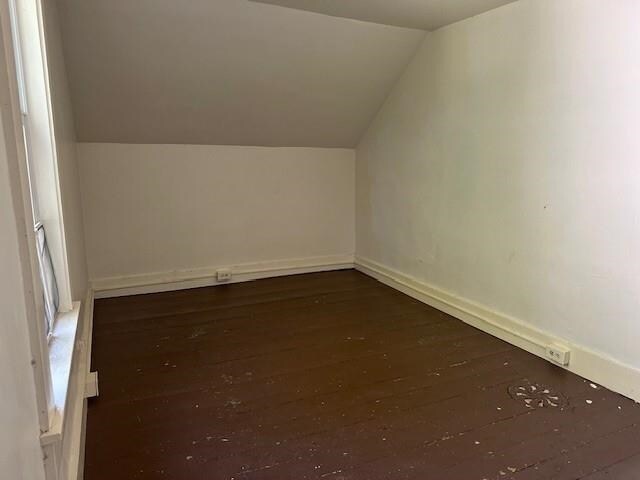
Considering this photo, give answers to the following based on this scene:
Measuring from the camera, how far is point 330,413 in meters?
1.80

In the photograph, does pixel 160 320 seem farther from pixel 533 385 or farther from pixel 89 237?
pixel 533 385

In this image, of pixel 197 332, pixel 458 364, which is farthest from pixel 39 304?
pixel 458 364

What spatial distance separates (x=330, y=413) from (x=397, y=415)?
10.6 inches

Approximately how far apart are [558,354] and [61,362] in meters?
2.11

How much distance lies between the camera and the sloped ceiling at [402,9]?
2391mm

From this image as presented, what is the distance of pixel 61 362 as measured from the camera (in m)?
1.39

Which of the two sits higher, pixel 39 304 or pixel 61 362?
pixel 39 304

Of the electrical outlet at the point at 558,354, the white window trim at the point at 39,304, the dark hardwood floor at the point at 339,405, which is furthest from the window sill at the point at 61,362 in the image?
the electrical outlet at the point at 558,354

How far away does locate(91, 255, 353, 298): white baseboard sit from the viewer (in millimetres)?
3375

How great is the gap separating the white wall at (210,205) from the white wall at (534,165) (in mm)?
949

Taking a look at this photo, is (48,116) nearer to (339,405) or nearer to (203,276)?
(339,405)

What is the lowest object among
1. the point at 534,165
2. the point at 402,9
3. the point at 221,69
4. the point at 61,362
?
the point at 61,362

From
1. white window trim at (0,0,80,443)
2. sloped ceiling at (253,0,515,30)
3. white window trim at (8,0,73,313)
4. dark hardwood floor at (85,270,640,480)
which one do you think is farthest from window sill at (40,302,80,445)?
sloped ceiling at (253,0,515,30)

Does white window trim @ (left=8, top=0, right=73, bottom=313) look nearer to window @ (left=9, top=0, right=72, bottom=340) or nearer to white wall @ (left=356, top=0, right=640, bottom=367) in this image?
window @ (left=9, top=0, right=72, bottom=340)
